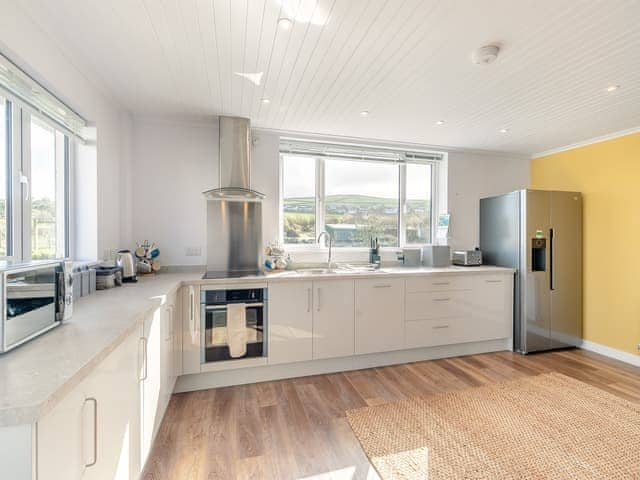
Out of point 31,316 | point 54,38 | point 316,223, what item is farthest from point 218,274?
point 54,38

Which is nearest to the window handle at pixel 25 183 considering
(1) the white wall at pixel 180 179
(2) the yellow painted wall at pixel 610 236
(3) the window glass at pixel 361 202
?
(1) the white wall at pixel 180 179

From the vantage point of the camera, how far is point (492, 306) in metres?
3.31

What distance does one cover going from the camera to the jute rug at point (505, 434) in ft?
5.31

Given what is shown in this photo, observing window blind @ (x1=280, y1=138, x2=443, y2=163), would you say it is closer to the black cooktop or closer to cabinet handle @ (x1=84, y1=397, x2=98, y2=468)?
the black cooktop

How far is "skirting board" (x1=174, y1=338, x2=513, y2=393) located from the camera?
2.51 m

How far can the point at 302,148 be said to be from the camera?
3457mm

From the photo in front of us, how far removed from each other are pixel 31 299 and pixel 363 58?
2038mm

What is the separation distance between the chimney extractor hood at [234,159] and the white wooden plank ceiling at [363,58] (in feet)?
0.41

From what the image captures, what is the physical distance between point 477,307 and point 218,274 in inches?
105

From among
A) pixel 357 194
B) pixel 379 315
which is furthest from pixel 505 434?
pixel 357 194

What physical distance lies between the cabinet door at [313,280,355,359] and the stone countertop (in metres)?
1.26

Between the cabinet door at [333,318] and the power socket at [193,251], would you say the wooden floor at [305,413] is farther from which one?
the power socket at [193,251]

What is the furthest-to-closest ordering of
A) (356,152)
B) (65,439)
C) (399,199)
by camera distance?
(399,199) < (356,152) < (65,439)

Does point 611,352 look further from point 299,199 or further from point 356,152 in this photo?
point 299,199
